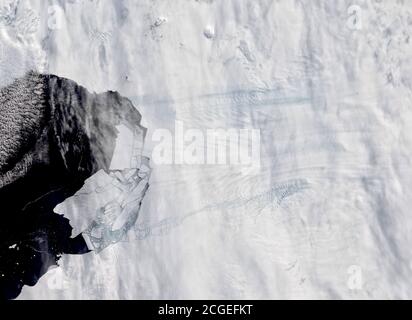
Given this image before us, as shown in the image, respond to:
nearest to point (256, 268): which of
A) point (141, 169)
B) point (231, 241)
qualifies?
point (231, 241)

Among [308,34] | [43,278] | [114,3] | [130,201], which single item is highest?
[114,3]

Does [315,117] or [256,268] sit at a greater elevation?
[315,117]

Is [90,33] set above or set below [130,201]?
above

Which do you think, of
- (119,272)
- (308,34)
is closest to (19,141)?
(119,272)

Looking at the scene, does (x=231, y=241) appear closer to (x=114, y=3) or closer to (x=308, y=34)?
(x=308, y=34)
